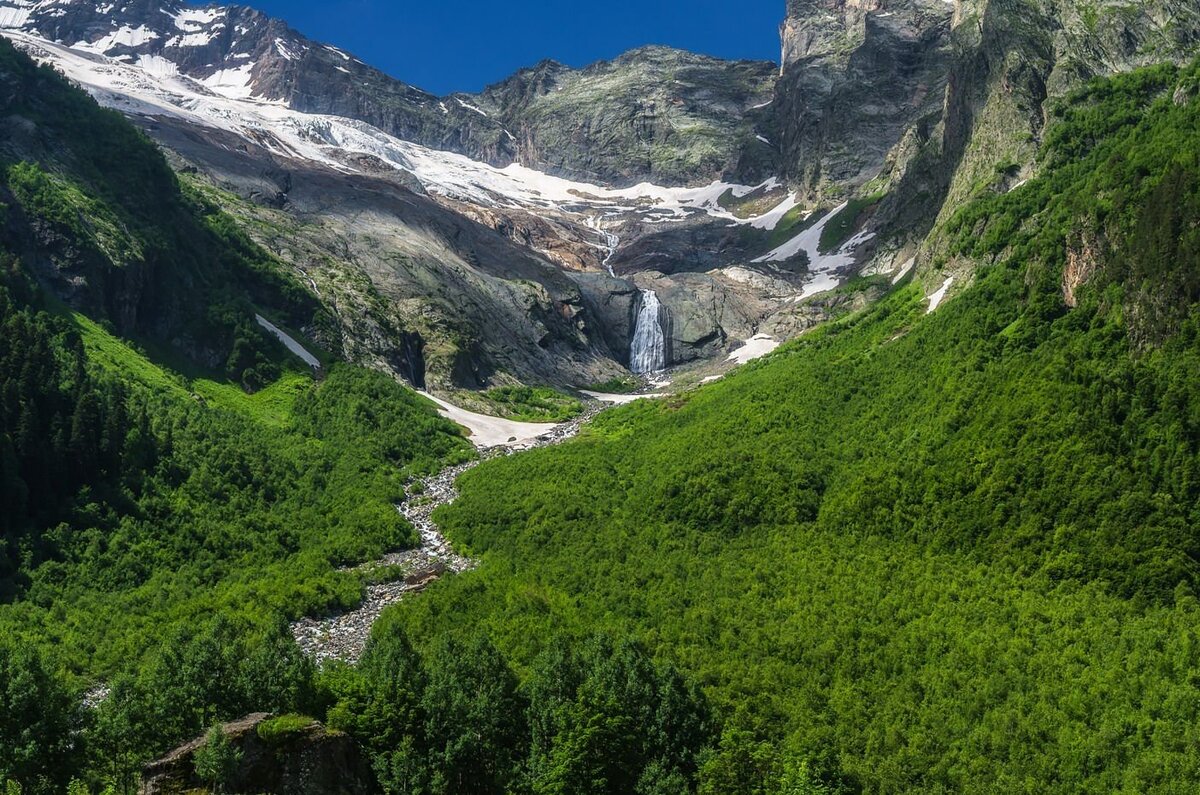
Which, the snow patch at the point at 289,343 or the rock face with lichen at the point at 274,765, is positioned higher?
the snow patch at the point at 289,343

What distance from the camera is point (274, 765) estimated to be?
28.6 meters

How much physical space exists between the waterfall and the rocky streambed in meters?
72.3

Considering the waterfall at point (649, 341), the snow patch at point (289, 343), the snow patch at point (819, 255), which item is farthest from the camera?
the snow patch at point (819, 255)

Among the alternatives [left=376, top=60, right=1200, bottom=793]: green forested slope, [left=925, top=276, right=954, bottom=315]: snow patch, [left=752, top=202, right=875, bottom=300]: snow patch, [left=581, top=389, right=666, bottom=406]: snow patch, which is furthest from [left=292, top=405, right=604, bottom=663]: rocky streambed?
[left=752, top=202, right=875, bottom=300]: snow patch

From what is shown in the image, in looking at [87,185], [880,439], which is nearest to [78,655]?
[880,439]

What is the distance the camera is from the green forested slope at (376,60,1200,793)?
3572cm

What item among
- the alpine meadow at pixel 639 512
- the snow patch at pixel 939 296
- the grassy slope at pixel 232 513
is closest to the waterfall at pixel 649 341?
the alpine meadow at pixel 639 512

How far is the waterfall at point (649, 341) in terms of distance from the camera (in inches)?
5935

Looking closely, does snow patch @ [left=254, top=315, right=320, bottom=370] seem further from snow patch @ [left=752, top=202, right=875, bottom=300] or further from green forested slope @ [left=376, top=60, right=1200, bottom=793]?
snow patch @ [left=752, top=202, right=875, bottom=300]

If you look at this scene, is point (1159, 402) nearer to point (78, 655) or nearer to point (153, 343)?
point (78, 655)

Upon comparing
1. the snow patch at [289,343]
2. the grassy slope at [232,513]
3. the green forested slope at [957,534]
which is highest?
the snow patch at [289,343]

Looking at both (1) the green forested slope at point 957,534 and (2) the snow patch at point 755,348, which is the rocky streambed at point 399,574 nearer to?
(1) the green forested slope at point 957,534

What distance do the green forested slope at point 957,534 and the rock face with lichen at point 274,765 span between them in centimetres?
1280

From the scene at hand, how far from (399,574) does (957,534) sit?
32163 mm
